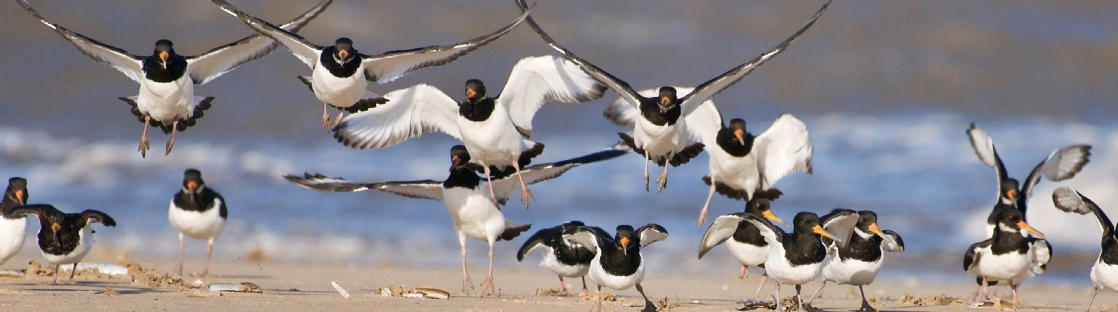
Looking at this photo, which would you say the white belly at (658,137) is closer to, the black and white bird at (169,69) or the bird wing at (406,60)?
the bird wing at (406,60)

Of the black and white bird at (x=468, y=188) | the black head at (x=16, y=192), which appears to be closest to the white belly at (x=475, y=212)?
the black and white bird at (x=468, y=188)

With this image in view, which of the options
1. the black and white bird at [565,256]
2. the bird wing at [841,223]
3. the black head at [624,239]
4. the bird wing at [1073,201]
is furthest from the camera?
the bird wing at [1073,201]

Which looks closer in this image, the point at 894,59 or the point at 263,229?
the point at 263,229

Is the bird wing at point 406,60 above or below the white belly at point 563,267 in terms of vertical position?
above

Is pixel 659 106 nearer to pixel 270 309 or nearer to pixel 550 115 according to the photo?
pixel 270 309

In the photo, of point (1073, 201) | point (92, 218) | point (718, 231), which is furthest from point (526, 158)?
point (1073, 201)

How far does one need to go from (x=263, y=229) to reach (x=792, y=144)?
7186 mm

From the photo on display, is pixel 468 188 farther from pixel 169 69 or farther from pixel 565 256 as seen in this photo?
pixel 169 69

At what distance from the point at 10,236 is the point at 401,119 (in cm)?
384

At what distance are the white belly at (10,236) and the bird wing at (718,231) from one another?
5.13 m

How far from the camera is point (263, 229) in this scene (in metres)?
16.1

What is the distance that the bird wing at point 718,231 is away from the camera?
29.9 ft

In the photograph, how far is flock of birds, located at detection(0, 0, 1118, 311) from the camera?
8.95 metres

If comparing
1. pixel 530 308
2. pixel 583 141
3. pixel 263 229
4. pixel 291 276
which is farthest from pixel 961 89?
pixel 530 308
